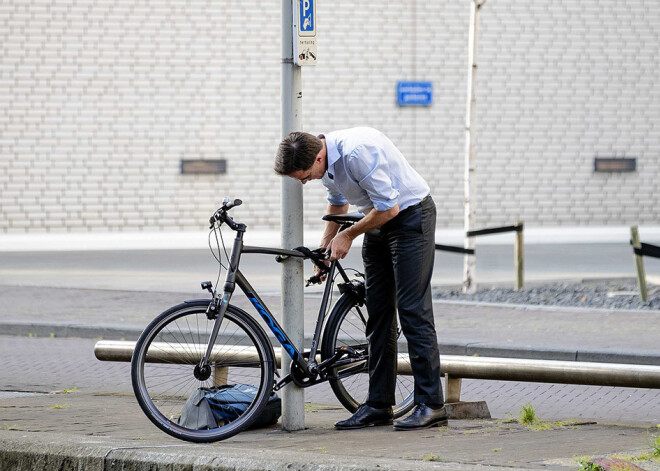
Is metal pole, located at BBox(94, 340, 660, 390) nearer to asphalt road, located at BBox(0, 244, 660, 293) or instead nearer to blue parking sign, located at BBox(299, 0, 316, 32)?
blue parking sign, located at BBox(299, 0, 316, 32)

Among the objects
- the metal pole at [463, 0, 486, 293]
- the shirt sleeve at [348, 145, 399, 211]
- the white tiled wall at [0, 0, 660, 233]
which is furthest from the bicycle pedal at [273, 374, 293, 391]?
the white tiled wall at [0, 0, 660, 233]

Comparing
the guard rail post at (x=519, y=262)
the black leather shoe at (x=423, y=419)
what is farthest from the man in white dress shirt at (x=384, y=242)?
the guard rail post at (x=519, y=262)

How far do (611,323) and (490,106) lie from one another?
1217 cm

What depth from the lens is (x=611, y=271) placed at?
1545 centimetres

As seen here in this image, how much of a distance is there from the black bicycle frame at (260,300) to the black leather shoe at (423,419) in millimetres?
530

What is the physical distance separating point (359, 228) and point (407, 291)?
40cm

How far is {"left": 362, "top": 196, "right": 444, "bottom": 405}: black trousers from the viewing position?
225 inches

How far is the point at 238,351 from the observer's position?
5.81m

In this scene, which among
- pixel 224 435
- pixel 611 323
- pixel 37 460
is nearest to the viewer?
pixel 37 460

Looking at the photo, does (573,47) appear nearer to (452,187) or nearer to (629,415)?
(452,187)

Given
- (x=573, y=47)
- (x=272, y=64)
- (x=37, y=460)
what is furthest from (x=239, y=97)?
(x=37, y=460)

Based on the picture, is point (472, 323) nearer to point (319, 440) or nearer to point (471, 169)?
point (471, 169)

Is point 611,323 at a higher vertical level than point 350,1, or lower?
lower

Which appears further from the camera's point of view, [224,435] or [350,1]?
[350,1]
